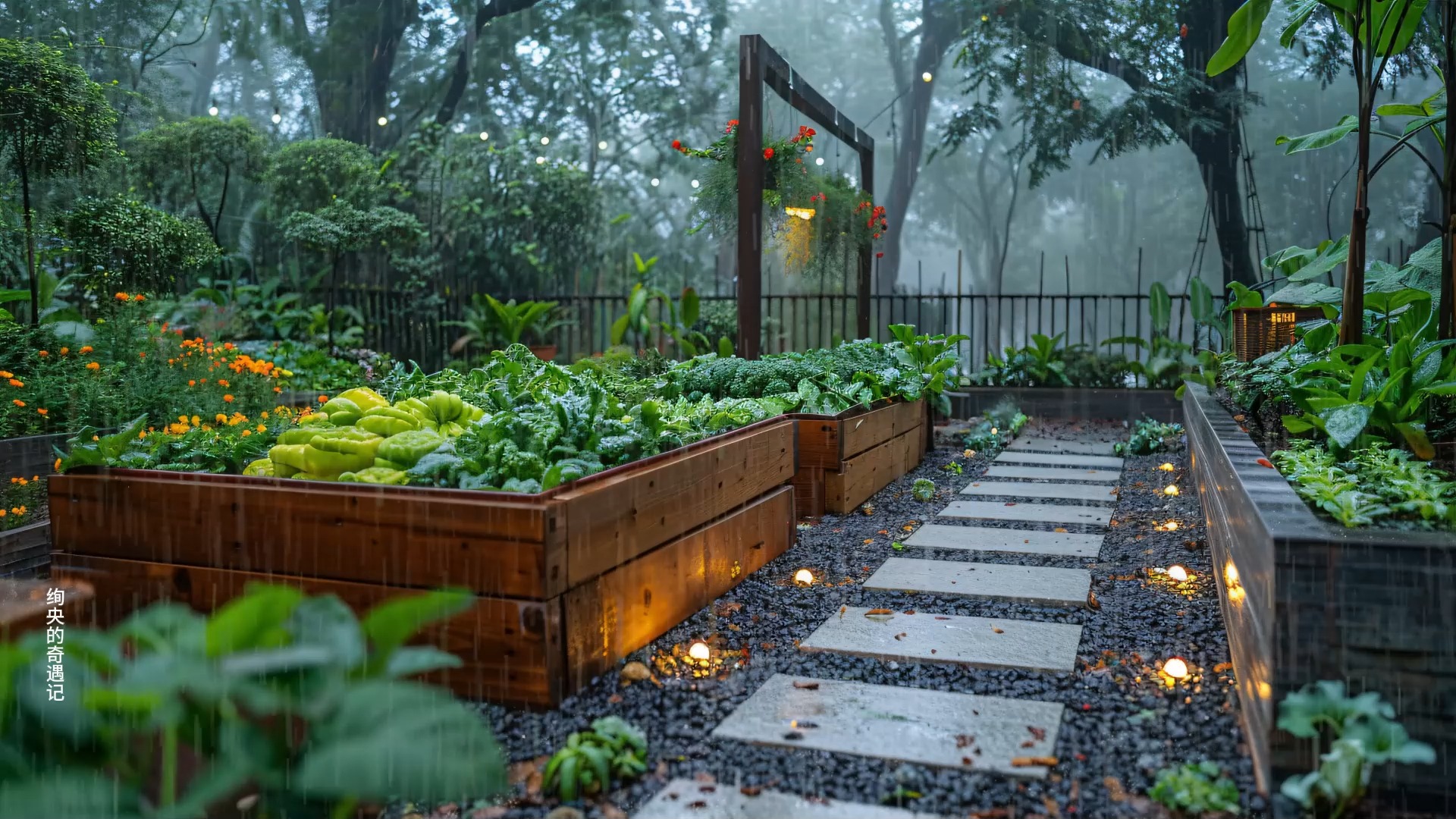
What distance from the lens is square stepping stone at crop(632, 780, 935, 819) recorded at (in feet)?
5.76

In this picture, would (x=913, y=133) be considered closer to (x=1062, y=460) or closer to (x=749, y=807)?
(x=1062, y=460)

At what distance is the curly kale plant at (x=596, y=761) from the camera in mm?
1835

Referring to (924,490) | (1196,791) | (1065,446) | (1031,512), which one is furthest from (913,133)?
(1196,791)

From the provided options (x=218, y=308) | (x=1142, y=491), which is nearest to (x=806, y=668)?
(x=1142, y=491)

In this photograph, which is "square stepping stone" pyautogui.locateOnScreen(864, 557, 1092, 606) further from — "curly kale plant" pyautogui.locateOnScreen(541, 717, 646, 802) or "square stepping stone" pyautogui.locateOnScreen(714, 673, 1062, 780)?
"curly kale plant" pyautogui.locateOnScreen(541, 717, 646, 802)

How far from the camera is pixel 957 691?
241 centimetres

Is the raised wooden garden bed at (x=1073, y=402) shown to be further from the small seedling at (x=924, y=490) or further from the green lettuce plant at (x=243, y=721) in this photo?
the green lettuce plant at (x=243, y=721)

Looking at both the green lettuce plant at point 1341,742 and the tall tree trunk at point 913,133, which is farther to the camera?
the tall tree trunk at point 913,133

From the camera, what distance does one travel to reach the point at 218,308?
9414 millimetres

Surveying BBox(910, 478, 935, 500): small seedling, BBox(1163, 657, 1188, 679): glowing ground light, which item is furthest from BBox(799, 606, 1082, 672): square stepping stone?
BBox(910, 478, 935, 500): small seedling

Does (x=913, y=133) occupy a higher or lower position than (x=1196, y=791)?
higher

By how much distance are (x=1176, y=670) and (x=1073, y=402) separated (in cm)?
719

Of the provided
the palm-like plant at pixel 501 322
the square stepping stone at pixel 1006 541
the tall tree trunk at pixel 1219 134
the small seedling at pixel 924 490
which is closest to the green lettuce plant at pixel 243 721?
the square stepping stone at pixel 1006 541

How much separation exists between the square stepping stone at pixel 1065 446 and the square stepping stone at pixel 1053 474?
0.83 m
